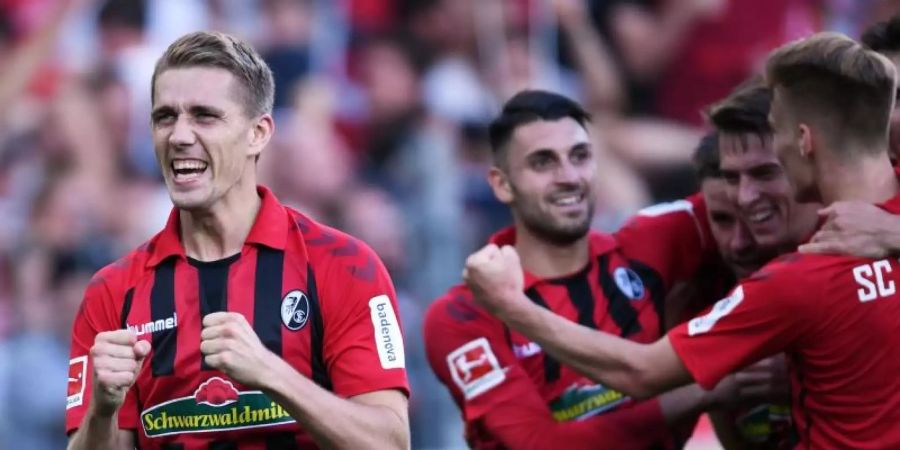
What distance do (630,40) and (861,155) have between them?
6.15 metres

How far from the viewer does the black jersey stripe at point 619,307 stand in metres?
4.89

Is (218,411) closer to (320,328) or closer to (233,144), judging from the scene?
(320,328)

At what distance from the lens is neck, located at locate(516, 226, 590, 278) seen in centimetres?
502

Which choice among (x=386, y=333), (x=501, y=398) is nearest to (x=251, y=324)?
(x=386, y=333)

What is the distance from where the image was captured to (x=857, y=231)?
394 cm

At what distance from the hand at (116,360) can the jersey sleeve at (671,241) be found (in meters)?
2.11

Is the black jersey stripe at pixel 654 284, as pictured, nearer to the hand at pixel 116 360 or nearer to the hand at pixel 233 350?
the hand at pixel 233 350

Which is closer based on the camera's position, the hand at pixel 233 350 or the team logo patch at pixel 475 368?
the hand at pixel 233 350

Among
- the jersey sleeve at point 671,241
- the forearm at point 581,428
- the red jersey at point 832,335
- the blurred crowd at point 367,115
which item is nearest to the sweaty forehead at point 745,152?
the jersey sleeve at point 671,241

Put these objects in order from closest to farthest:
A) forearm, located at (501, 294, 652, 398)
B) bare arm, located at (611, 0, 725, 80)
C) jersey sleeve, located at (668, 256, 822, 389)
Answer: jersey sleeve, located at (668, 256, 822, 389) < forearm, located at (501, 294, 652, 398) < bare arm, located at (611, 0, 725, 80)

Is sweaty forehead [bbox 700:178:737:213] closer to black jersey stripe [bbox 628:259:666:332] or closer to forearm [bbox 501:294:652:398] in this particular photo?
black jersey stripe [bbox 628:259:666:332]

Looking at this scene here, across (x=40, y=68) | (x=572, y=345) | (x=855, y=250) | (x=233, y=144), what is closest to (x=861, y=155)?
(x=855, y=250)

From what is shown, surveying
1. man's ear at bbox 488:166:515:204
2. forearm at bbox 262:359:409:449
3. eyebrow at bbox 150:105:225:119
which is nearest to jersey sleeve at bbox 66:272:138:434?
eyebrow at bbox 150:105:225:119

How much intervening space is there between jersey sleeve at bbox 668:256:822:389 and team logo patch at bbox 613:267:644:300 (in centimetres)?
73
